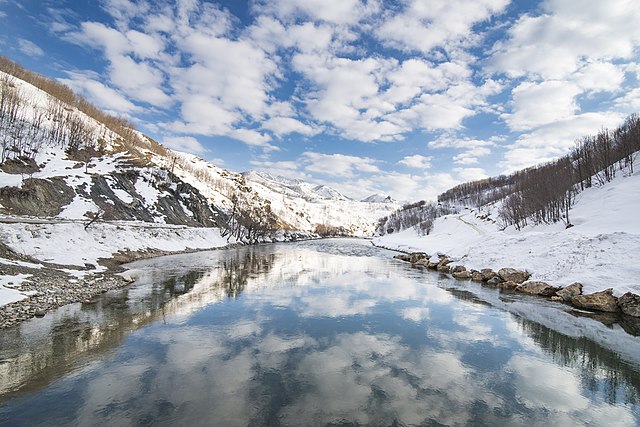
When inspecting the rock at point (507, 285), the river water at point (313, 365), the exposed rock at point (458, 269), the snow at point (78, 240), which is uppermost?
the snow at point (78, 240)

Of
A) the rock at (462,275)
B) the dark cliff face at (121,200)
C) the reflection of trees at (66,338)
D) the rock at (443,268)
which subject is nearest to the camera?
the reflection of trees at (66,338)

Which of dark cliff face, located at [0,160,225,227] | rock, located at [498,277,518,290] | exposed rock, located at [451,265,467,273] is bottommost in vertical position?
rock, located at [498,277,518,290]

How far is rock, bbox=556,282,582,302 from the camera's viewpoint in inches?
827

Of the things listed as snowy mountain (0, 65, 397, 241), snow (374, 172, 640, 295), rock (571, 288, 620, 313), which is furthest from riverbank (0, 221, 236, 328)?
snow (374, 172, 640, 295)

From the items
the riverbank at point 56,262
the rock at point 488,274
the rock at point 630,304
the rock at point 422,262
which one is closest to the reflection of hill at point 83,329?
the riverbank at point 56,262

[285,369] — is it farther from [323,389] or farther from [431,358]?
[431,358]

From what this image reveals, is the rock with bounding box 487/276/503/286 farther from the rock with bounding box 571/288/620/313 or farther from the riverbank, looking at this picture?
the riverbank

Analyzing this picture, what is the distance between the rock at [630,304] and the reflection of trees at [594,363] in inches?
257

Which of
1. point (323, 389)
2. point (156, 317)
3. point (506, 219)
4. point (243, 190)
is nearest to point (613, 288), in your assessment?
point (323, 389)

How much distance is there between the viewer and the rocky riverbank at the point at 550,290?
1831 centimetres

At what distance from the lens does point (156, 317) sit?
51.5 feet

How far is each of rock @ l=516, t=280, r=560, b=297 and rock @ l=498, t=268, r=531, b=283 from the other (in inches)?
44.9

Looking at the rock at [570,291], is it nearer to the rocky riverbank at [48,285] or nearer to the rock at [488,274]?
the rock at [488,274]

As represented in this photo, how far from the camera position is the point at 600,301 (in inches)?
744
